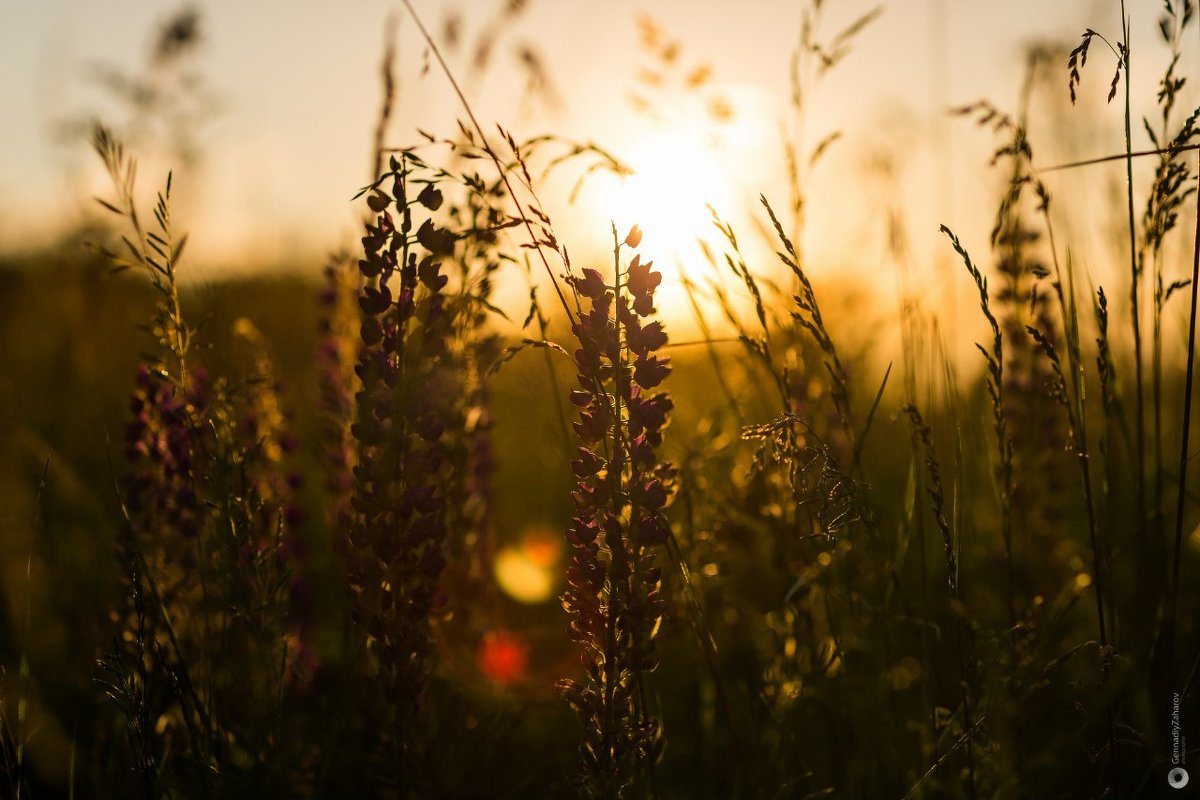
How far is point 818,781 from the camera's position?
2084mm

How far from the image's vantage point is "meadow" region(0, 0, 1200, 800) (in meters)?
1.52

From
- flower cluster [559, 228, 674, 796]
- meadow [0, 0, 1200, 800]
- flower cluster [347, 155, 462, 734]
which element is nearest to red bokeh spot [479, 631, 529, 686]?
meadow [0, 0, 1200, 800]

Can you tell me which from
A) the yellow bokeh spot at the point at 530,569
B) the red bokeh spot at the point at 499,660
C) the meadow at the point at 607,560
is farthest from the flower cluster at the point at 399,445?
the yellow bokeh spot at the point at 530,569

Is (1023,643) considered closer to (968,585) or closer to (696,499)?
(696,499)

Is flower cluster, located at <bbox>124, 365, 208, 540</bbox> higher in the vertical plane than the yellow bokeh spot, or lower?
higher

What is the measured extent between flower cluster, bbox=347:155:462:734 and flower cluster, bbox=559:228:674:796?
348 mm

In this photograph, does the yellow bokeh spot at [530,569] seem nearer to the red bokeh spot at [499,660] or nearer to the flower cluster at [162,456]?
the red bokeh spot at [499,660]

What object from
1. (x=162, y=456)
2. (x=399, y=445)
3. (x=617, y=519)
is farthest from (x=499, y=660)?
(x=617, y=519)

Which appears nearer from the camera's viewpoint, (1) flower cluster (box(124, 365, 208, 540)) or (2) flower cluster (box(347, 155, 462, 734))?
(2) flower cluster (box(347, 155, 462, 734))

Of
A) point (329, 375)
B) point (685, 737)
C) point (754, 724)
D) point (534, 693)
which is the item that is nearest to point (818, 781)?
point (754, 724)

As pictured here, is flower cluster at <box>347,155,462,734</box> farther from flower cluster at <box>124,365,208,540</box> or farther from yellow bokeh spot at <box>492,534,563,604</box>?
yellow bokeh spot at <box>492,534,563,604</box>

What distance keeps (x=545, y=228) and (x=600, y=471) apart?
16.3 inches

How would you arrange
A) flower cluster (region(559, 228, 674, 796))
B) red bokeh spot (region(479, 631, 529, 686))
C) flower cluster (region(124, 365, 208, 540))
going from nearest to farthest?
flower cluster (region(559, 228, 674, 796)) → flower cluster (region(124, 365, 208, 540)) → red bokeh spot (region(479, 631, 529, 686))

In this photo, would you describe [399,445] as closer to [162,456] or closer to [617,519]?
[617,519]
